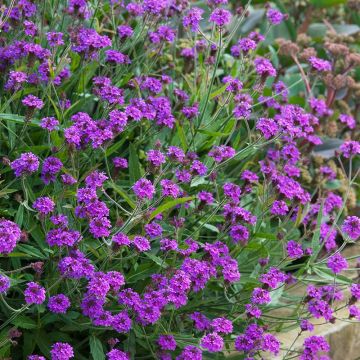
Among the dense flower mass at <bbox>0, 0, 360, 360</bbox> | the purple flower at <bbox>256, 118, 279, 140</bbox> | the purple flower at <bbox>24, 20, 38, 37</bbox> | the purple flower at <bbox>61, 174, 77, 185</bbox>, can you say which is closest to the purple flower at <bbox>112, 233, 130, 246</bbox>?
the dense flower mass at <bbox>0, 0, 360, 360</bbox>

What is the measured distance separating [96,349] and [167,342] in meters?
0.22

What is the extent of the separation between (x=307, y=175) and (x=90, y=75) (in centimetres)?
114

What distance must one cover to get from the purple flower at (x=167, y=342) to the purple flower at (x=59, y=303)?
12.9 inches

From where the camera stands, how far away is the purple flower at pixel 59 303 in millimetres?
2342

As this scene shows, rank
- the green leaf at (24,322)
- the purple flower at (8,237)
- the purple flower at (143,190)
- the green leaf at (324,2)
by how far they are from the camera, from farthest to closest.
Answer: the green leaf at (324,2), the green leaf at (24,322), the purple flower at (143,190), the purple flower at (8,237)

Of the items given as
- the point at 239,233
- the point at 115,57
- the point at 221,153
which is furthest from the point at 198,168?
the point at 115,57

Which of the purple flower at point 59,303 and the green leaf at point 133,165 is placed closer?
the purple flower at point 59,303

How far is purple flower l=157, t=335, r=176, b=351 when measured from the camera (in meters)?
→ 2.49

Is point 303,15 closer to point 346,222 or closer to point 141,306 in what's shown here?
point 346,222

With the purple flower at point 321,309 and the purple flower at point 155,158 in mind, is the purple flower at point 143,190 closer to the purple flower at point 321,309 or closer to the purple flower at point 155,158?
the purple flower at point 155,158

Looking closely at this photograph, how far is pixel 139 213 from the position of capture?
242 cm

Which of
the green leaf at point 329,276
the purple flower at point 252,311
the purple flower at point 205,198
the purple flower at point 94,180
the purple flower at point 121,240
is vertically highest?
the purple flower at point 94,180

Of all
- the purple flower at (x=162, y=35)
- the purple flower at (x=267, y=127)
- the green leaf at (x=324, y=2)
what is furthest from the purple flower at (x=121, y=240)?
the green leaf at (x=324, y=2)

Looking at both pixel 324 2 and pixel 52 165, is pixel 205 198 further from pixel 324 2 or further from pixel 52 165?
pixel 324 2
